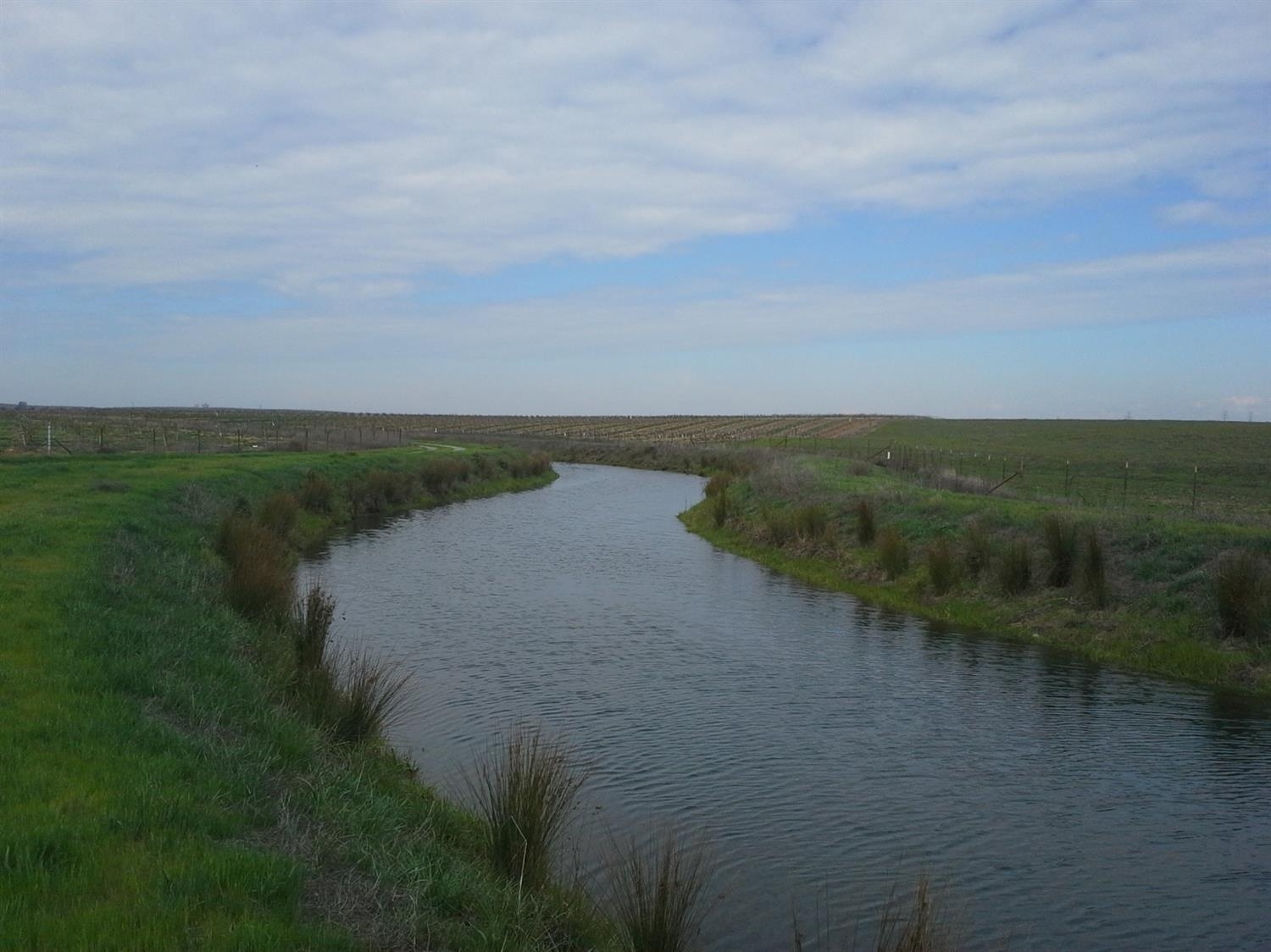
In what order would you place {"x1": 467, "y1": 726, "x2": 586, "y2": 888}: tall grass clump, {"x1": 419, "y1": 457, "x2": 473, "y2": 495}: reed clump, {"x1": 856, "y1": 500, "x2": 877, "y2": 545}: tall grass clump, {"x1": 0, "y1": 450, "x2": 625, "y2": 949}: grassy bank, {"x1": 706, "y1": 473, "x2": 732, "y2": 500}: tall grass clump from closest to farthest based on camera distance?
1. {"x1": 0, "y1": 450, "x2": 625, "y2": 949}: grassy bank
2. {"x1": 467, "y1": 726, "x2": 586, "y2": 888}: tall grass clump
3. {"x1": 856, "y1": 500, "x2": 877, "y2": 545}: tall grass clump
4. {"x1": 706, "y1": 473, "x2": 732, "y2": 500}: tall grass clump
5. {"x1": 419, "y1": 457, "x2": 473, "y2": 495}: reed clump

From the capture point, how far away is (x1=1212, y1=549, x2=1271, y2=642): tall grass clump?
14086mm

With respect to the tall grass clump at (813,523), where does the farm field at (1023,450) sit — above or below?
above

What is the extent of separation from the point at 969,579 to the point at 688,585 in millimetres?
5534

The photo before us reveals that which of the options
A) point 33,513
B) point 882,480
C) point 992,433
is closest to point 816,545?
point 882,480

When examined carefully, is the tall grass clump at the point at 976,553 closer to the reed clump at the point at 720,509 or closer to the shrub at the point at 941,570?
the shrub at the point at 941,570

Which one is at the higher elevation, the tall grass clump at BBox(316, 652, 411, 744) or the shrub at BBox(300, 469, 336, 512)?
the shrub at BBox(300, 469, 336, 512)

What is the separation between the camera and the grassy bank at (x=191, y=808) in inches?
187

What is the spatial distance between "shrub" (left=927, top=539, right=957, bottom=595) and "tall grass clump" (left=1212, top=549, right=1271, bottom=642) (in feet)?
15.6

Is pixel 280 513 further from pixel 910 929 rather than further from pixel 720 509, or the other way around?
pixel 910 929

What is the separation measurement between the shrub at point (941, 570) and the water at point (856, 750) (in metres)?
1.21

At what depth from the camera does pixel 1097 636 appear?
51.4 ft

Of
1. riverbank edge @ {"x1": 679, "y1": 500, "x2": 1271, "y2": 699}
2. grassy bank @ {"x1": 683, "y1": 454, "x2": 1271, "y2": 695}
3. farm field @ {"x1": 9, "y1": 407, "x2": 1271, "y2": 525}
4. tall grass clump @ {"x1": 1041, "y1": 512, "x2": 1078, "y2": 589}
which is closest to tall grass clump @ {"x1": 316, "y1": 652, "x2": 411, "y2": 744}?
riverbank edge @ {"x1": 679, "y1": 500, "x2": 1271, "y2": 699}

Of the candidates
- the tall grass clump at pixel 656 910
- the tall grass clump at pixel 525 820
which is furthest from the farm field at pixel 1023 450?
the tall grass clump at pixel 525 820

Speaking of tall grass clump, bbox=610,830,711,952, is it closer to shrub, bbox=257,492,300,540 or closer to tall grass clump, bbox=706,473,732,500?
shrub, bbox=257,492,300,540
